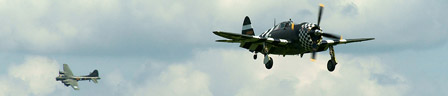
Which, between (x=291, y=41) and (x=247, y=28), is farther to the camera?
(x=247, y=28)

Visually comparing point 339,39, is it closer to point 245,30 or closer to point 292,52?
point 292,52


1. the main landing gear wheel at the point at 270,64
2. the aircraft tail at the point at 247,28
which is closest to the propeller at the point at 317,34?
the main landing gear wheel at the point at 270,64

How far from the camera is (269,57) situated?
49344 mm

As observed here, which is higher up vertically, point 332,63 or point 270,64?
point 332,63

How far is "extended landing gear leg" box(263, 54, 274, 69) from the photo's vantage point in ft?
161

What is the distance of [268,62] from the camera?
49.5 meters

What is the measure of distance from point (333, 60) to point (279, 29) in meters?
4.55

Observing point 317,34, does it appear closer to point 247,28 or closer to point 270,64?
point 270,64

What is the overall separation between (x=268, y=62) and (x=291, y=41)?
7.34 feet

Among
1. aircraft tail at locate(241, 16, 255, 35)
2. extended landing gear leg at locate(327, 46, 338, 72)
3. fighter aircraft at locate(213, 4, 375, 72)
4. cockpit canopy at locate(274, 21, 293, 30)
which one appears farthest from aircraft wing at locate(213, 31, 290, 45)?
aircraft tail at locate(241, 16, 255, 35)

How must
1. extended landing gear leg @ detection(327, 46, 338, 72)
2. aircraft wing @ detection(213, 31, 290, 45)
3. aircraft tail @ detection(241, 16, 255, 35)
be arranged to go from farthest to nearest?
1. aircraft tail @ detection(241, 16, 255, 35)
2. extended landing gear leg @ detection(327, 46, 338, 72)
3. aircraft wing @ detection(213, 31, 290, 45)

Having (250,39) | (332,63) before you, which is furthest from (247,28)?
(250,39)

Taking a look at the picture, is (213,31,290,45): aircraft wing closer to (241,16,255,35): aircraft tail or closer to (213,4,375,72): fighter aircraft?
(213,4,375,72): fighter aircraft

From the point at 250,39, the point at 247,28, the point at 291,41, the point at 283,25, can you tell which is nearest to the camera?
the point at 250,39
